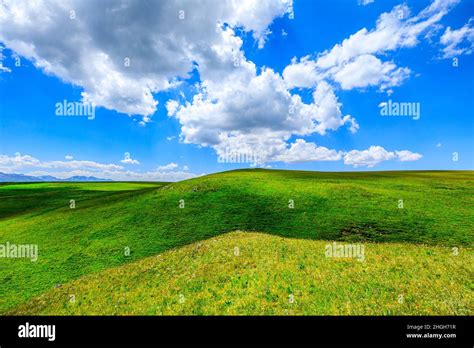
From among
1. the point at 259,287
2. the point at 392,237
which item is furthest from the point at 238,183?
the point at 259,287

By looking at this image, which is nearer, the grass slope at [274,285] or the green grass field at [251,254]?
the grass slope at [274,285]

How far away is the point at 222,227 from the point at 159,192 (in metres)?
23.4

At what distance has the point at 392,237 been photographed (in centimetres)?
3014

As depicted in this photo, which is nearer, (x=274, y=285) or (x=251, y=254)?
(x=274, y=285)

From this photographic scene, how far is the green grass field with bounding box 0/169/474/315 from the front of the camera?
16719 millimetres

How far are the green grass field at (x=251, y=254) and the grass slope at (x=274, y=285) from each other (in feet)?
0.36

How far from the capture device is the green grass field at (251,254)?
54.9 ft

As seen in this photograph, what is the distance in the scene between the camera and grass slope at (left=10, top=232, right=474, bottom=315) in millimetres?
15547

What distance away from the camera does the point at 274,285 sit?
59.9 ft

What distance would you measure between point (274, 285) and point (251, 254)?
6230 mm

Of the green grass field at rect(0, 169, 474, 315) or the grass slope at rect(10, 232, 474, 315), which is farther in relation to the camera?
the green grass field at rect(0, 169, 474, 315)

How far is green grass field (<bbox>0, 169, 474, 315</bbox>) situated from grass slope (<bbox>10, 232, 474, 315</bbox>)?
111 mm

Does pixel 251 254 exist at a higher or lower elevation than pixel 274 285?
higher
